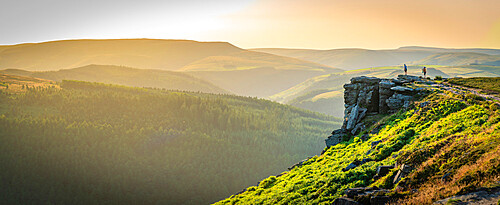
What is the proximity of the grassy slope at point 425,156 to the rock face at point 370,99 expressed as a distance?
3.31m

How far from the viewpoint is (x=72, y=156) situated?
173m

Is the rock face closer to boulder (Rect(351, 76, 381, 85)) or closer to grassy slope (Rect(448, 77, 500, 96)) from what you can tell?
boulder (Rect(351, 76, 381, 85))

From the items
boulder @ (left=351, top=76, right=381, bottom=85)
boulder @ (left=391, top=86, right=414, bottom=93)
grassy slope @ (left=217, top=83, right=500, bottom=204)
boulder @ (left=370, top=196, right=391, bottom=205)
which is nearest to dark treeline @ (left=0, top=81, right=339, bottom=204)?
boulder @ (left=351, top=76, right=381, bottom=85)

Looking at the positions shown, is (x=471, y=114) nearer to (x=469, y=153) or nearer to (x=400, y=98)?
(x=469, y=153)

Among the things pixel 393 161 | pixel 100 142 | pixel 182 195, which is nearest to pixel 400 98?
pixel 393 161

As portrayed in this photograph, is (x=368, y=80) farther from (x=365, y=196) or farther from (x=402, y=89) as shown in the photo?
(x=365, y=196)

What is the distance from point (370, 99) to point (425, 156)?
23.5m

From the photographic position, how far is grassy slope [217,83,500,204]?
742 inches

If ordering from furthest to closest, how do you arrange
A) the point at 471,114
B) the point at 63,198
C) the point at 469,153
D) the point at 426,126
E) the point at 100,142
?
the point at 100,142, the point at 63,198, the point at 426,126, the point at 471,114, the point at 469,153

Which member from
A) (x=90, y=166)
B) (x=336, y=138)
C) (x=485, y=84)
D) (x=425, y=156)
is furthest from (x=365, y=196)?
(x=90, y=166)

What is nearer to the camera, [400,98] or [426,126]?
[426,126]

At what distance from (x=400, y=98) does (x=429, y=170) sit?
22186 mm

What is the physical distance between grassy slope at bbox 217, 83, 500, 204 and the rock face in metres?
3.31

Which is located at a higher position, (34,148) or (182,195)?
(34,148)
